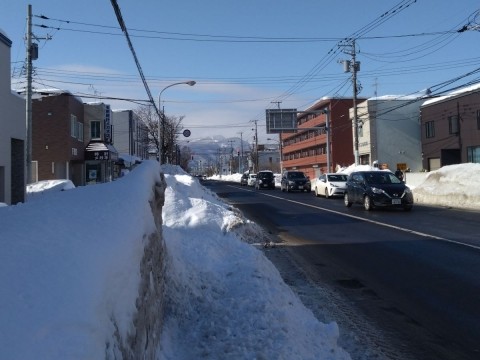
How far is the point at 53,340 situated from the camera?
6.60ft

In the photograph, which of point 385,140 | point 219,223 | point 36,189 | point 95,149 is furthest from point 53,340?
point 385,140

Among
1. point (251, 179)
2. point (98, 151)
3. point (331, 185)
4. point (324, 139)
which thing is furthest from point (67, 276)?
point (324, 139)

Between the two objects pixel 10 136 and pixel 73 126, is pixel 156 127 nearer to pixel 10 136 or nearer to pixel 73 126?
pixel 73 126

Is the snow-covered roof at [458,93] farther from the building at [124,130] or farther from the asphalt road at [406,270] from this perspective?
the building at [124,130]

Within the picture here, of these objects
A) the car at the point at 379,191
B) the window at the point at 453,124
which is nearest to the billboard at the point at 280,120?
the window at the point at 453,124

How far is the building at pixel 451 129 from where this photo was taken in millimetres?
45281

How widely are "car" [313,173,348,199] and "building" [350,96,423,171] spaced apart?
24.1m

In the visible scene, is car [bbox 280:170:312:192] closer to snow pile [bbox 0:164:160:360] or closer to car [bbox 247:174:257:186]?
car [bbox 247:174:257:186]

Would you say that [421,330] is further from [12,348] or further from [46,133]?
[46,133]

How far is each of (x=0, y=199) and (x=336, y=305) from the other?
16.0 meters

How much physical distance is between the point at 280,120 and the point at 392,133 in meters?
13.4

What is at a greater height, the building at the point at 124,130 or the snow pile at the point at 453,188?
the building at the point at 124,130

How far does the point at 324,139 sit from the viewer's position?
7631 centimetres

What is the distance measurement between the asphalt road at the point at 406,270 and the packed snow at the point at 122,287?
1.32m
